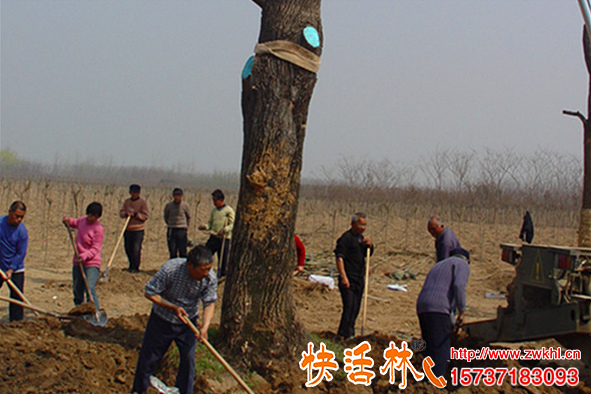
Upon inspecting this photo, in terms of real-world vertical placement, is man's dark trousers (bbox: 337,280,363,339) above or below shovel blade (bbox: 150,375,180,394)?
above

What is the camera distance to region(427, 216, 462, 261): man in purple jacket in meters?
5.68

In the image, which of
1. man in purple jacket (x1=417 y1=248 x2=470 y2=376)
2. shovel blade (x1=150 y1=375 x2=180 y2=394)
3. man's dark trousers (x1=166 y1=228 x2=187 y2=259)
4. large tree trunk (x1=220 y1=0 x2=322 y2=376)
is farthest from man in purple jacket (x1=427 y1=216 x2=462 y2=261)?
man's dark trousers (x1=166 y1=228 x2=187 y2=259)

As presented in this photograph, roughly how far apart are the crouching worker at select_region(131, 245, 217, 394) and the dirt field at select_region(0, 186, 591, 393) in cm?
26

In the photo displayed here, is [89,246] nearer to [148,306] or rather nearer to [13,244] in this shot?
[13,244]

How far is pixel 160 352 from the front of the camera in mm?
4152

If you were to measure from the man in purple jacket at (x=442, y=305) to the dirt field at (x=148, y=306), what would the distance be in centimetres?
32

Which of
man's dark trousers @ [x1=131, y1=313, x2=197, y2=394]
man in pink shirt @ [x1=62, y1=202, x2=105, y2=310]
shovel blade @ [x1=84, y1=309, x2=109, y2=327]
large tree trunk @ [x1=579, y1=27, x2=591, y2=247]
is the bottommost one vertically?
shovel blade @ [x1=84, y1=309, x2=109, y2=327]

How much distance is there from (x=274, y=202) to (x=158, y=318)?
1.39 metres

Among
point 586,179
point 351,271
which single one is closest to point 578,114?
point 586,179

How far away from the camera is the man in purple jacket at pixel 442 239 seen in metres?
5.68

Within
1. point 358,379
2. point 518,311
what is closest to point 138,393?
point 358,379

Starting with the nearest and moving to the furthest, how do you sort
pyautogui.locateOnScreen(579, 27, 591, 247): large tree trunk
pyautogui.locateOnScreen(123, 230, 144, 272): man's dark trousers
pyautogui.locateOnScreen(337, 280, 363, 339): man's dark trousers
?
pyautogui.locateOnScreen(337, 280, 363, 339): man's dark trousers → pyautogui.locateOnScreen(579, 27, 591, 247): large tree trunk → pyautogui.locateOnScreen(123, 230, 144, 272): man's dark trousers

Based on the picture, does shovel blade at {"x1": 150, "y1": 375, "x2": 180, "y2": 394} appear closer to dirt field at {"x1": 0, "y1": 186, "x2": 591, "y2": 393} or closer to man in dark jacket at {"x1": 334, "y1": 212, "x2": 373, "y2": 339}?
dirt field at {"x1": 0, "y1": 186, "x2": 591, "y2": 393}

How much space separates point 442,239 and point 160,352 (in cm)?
317
